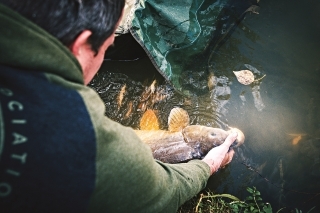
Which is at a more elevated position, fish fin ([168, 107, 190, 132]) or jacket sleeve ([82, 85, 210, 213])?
jacket sleeve ([82, 85, 210, 213])

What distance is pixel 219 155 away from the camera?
2848 mm

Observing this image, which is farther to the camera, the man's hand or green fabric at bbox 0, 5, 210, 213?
the man's hand

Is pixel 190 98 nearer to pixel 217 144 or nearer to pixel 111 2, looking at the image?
pixel 217 144

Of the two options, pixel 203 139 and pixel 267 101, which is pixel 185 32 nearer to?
pixel 203 139

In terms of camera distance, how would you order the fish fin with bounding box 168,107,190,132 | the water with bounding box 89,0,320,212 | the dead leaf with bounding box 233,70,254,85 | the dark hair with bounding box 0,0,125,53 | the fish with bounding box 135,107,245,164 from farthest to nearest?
the dead leaf with bounding box 233,70,254,85 < the fish fin with bounding box 168,107,190,132 < the water with bounding box 89,0,320,212 < the fish with bounding box 135,107,245,164 < the dark hair with bounding box 0,0,125,53

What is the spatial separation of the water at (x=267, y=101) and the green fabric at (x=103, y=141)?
82.9 inches

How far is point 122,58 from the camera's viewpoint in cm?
397

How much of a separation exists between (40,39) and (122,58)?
118 inches

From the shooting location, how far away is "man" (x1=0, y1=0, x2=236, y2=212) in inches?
37.6

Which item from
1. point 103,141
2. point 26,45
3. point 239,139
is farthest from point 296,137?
point 26,45

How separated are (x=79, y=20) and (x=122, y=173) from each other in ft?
2.31

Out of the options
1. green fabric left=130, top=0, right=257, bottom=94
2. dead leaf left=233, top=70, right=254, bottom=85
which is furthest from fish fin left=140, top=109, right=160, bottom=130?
dead leaf left=233, top=70, right=254, bottom=85

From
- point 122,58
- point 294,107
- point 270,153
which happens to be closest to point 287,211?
point 270,153

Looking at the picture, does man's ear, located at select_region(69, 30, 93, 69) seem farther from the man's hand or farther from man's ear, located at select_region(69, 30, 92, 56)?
the man's hand
